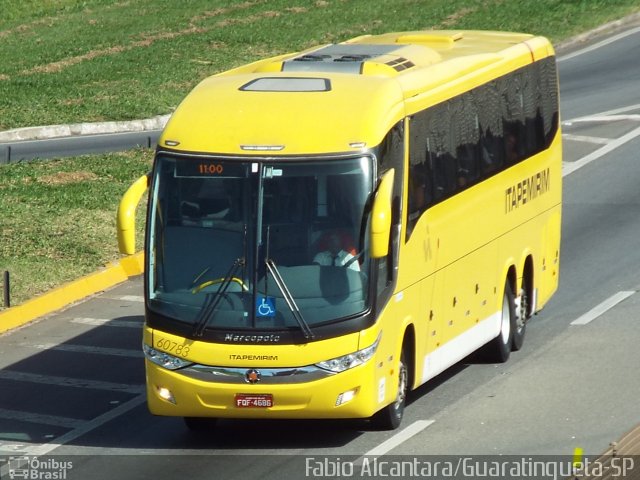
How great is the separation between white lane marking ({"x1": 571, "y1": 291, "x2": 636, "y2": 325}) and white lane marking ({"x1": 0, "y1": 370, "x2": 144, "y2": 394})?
17.5ft

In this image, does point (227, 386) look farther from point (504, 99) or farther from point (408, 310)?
point (504, 99)

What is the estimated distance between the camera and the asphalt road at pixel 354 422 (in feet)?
41.4

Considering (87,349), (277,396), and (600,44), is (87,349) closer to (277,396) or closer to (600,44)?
(277,396)

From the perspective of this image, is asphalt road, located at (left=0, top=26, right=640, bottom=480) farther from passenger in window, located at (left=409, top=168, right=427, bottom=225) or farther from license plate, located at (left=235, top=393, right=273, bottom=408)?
passenger in window, located at (left=409, top=168, right=427, bottom=225)

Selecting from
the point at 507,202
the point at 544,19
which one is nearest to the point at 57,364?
the point at 507,202

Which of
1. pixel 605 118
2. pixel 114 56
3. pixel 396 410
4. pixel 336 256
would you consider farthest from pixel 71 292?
pixel 114 56

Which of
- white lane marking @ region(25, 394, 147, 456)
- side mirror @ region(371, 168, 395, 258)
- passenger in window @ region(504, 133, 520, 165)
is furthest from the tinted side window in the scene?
white lane marking @ region(25, 394, 147, 456)

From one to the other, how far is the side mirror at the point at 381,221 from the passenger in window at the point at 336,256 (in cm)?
26

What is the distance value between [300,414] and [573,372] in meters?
3.95

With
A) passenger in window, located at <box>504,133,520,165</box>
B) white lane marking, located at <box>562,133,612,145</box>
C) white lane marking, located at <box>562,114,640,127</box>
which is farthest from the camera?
white lane marking, located at <box>562,114,640,127</box>

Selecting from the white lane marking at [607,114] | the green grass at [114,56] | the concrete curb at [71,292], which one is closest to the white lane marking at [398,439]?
the concrete curb at [71,292]

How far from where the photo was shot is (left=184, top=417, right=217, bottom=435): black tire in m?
13.4

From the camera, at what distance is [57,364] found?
53.4 feet

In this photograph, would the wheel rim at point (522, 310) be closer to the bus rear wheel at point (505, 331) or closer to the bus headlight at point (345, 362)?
the bus rear wheel at point (505, 331)
